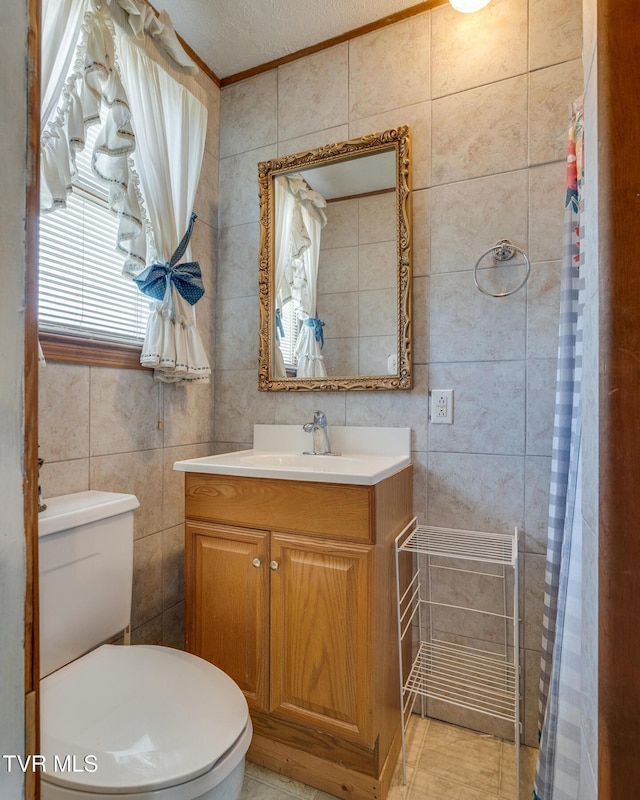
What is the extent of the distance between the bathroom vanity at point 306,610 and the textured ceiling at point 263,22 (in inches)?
68.8

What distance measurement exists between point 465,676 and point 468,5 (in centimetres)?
236

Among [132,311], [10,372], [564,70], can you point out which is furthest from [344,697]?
[564,70]

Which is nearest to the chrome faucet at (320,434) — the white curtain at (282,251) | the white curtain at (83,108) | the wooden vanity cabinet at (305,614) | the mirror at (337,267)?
Answer: the mirror at (337,267)

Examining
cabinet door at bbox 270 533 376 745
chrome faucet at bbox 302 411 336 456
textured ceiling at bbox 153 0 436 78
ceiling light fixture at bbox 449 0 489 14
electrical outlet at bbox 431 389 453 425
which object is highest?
textured ceiling at bbox 153 0 436 78

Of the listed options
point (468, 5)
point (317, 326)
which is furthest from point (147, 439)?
point (468, 5)

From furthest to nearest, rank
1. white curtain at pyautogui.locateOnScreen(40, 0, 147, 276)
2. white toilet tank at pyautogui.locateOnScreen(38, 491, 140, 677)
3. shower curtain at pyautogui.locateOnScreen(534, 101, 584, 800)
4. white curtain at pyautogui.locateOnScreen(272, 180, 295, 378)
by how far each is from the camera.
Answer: white curtain at pyautogui.locateOnScreen(272, 180, 295, 378)
white curtain at pyautogui.locateOnScreen(40, 0, 147, 276)
white toilet tank at pyautogui.locateOnScreen(38, 491, 140, 677)
shower curtain at pyautogui.locateOnScreen(534, 101, 584, 800)

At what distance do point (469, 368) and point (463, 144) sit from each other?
Result: 2.72 ft

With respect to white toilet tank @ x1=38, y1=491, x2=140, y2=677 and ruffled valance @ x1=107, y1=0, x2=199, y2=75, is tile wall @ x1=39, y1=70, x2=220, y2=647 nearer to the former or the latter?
white toilet tank @ x1=38, y1=491, x2=140, y2=677

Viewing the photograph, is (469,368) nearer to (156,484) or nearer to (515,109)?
(515,109)

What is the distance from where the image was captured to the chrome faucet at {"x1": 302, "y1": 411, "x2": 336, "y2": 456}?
5.75 feet

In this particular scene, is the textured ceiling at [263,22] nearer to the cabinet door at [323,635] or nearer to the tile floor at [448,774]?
the cabinet door at [323,635]

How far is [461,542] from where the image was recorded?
1526 mm

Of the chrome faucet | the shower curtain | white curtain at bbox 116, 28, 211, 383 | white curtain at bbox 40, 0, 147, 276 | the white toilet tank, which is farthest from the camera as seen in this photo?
the chrome faucet

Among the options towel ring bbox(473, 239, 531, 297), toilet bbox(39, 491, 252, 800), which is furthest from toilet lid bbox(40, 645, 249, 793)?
towel ring bbox(473, 239, 531, 297)
